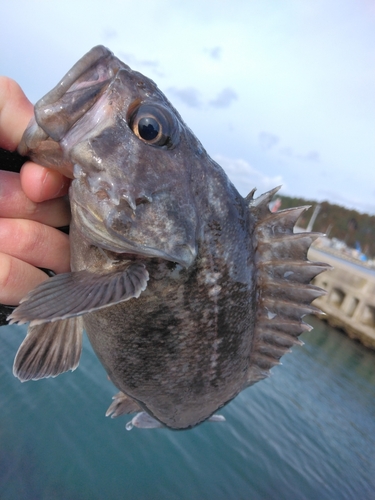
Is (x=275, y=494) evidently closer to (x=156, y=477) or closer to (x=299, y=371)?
(x=156, y=477)

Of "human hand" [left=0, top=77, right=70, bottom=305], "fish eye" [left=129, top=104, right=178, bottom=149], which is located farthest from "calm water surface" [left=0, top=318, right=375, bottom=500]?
"fish eye" [left=129, top=104, right=178, bottom=149]

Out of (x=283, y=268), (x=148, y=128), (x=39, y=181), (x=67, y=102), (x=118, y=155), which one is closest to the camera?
(x=67, y=102)

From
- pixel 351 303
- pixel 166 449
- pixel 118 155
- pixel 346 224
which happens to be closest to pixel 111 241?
pixel 118 155

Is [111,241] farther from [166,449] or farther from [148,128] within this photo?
[166,449]

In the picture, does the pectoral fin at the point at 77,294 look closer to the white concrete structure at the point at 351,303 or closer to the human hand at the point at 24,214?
the human hand at the point at 24,214

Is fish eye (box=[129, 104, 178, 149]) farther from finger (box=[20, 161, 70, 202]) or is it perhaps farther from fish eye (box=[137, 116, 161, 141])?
finger (box=[20, 161, 70, 202])

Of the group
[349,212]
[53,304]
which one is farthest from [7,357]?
[349,212]
